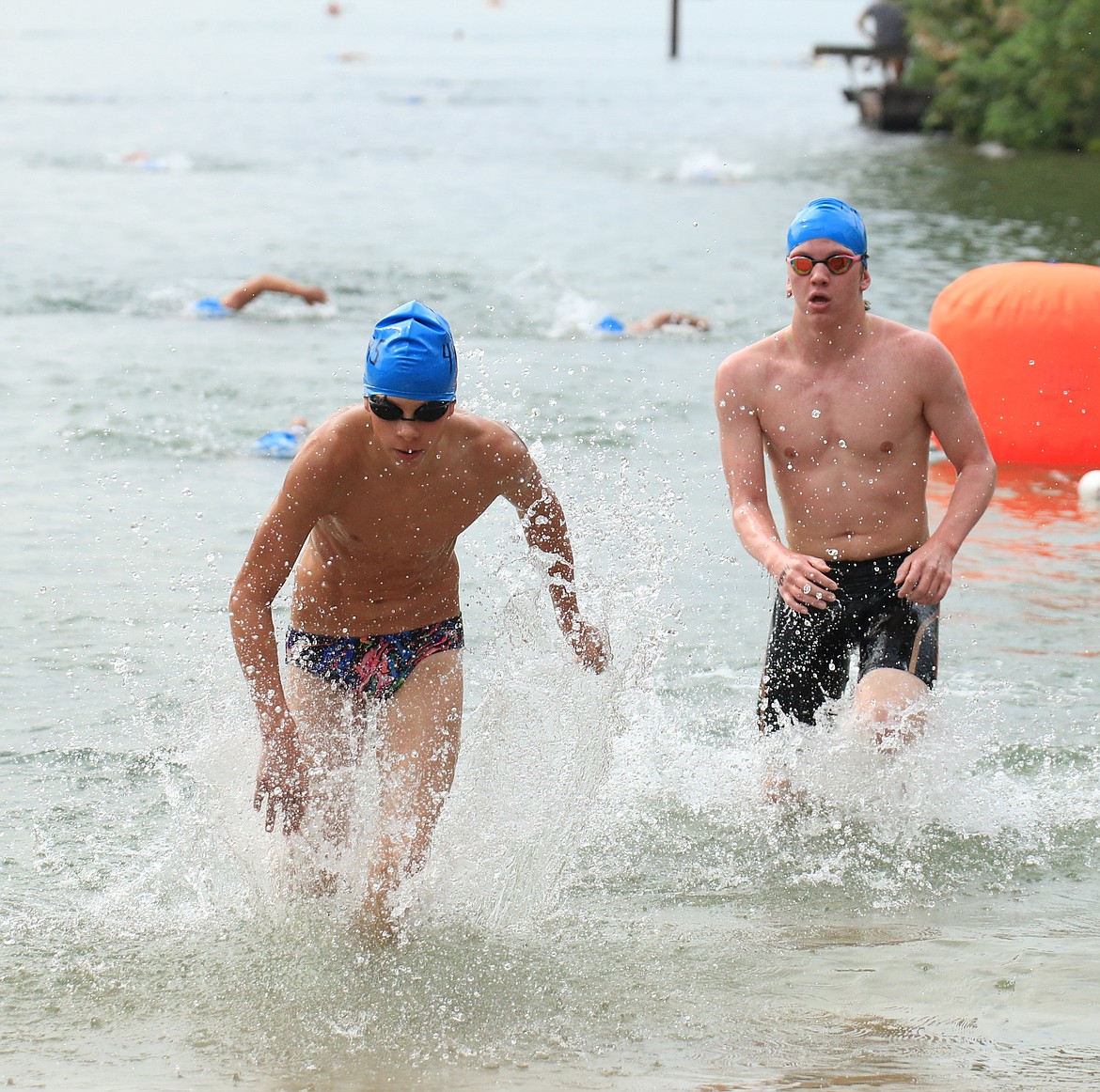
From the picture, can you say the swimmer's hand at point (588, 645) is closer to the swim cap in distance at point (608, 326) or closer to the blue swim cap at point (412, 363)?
the blue swim cap at point (412, 363)

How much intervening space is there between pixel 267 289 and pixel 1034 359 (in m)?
6.84

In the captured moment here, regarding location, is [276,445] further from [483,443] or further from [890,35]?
[890,35]

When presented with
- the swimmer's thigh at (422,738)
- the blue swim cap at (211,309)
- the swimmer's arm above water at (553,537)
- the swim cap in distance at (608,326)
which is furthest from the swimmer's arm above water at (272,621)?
the blue swim cap at (211,309)

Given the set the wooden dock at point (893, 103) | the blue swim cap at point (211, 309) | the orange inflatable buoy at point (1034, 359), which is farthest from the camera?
the wooden dock at point (893, 103)

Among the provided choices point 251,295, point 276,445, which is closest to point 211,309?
point 251,295

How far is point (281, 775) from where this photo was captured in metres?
4.27

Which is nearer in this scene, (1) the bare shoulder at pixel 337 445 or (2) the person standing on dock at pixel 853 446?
(1) the bare shoulder at pixel 337 445

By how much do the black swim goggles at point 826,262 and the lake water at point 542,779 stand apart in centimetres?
106

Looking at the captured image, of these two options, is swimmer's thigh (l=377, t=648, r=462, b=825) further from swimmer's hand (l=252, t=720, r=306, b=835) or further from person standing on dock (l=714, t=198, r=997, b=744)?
person standing on dock (l=714, t=198, r=997, b=744)

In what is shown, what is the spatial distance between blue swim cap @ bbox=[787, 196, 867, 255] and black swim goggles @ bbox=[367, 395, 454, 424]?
4.40ft

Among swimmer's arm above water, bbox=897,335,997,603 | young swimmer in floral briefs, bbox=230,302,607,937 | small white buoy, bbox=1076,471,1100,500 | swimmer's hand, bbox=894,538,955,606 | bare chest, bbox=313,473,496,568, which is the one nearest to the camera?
young swimmer in floral briefs, bbox=230,302,607,937

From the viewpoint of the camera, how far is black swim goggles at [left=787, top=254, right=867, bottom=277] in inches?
193

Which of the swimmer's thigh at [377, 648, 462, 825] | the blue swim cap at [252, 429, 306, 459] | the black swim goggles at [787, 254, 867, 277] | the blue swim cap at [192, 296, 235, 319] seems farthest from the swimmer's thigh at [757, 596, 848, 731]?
the blue swim cap at [192, 296, 235, 319]

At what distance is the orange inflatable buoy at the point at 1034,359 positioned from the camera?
9.48 metres
